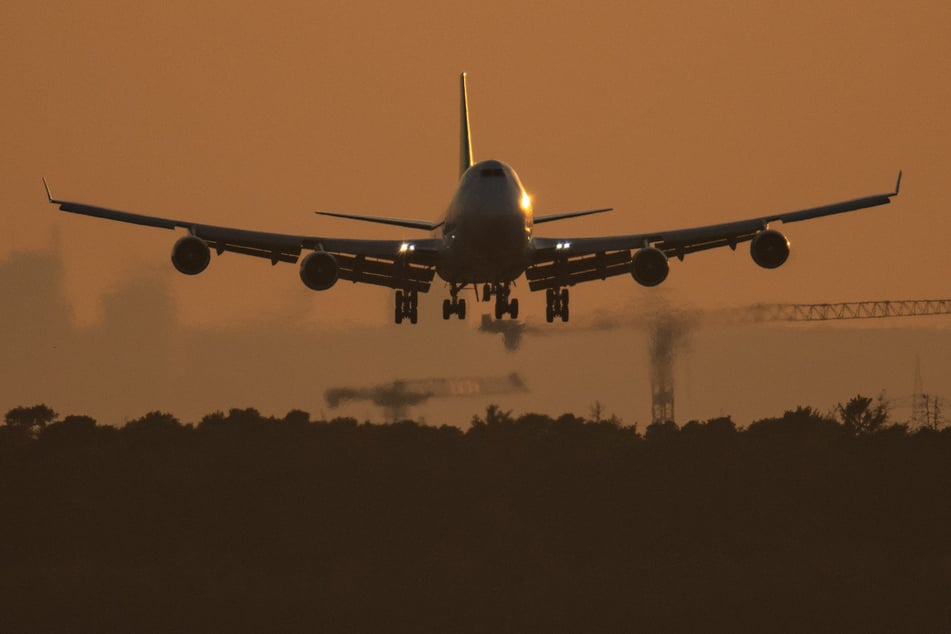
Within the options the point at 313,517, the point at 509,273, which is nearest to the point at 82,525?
the point at 313,517

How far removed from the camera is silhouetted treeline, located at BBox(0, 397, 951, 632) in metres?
153

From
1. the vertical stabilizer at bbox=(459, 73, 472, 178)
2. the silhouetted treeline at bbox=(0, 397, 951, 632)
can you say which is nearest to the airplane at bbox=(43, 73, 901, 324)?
the vertical stabilizer at bbox=(459, 73, 472, 178)

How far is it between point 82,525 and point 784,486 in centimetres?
5977

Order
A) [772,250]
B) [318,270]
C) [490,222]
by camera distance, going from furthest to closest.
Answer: [772,250] < [318,270] < [490,222]

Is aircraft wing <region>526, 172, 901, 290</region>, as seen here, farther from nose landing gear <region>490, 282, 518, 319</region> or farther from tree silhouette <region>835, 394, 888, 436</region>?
tree silhouette <region>835, 394, 888, 436</region>

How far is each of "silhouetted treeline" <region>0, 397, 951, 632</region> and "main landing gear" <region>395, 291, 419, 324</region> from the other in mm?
66896

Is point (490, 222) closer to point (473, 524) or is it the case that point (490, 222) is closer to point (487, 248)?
point (487, 248)

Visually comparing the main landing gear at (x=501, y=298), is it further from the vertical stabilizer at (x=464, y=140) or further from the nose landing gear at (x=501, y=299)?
the vertical stabilizer at (x=464, y=140)

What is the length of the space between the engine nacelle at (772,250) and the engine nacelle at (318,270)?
16.6 meters

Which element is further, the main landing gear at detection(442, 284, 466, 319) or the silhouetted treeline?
the silhouetted treeline

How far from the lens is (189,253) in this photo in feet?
255

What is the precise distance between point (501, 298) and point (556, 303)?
2.92m

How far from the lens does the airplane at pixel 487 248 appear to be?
74.9 meters

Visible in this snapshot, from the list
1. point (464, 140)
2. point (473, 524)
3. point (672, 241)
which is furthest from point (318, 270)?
point (473, 524)
